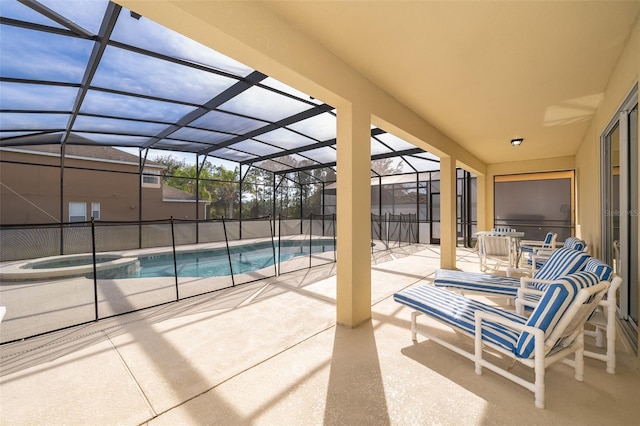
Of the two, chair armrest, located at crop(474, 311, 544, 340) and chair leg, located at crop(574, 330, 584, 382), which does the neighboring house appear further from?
chair leg, located at crop(574, 330, 584, 382)

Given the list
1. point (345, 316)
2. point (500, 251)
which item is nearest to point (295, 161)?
point (500, 251)

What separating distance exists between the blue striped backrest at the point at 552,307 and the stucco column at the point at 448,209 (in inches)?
170

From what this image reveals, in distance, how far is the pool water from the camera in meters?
7.37

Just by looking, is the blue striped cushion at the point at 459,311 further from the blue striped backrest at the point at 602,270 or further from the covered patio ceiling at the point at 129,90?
the covered patio ceiling at the point at 129,90

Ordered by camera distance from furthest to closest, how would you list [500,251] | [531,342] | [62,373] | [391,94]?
1. [500,251]
2. [391,94]
3. [62,373]
4. [531,342]

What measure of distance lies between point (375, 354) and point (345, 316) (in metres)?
0.67

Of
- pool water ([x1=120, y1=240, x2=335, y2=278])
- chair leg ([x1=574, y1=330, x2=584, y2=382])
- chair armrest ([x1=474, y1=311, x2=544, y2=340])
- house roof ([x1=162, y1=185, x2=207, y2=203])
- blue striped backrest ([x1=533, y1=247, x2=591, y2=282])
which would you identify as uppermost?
house roof ([x1=162, y1=185, x2=207, y2=203])

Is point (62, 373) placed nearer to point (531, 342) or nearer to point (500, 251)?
point (531, 342)

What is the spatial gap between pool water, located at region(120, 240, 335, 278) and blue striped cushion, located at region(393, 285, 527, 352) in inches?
183

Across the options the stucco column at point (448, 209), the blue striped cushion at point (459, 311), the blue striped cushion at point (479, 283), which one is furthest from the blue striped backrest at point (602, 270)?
the stucco column at point (448, 209)

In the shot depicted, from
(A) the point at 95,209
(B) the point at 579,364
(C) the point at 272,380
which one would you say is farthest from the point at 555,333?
(A) the point at 95,209

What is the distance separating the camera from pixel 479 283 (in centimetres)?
331

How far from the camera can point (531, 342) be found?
1.83 metres

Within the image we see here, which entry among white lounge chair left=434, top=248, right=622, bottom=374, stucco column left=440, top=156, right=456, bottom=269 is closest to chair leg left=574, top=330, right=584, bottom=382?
white lounge chair left=434, top=248, right=622, bottom=374
